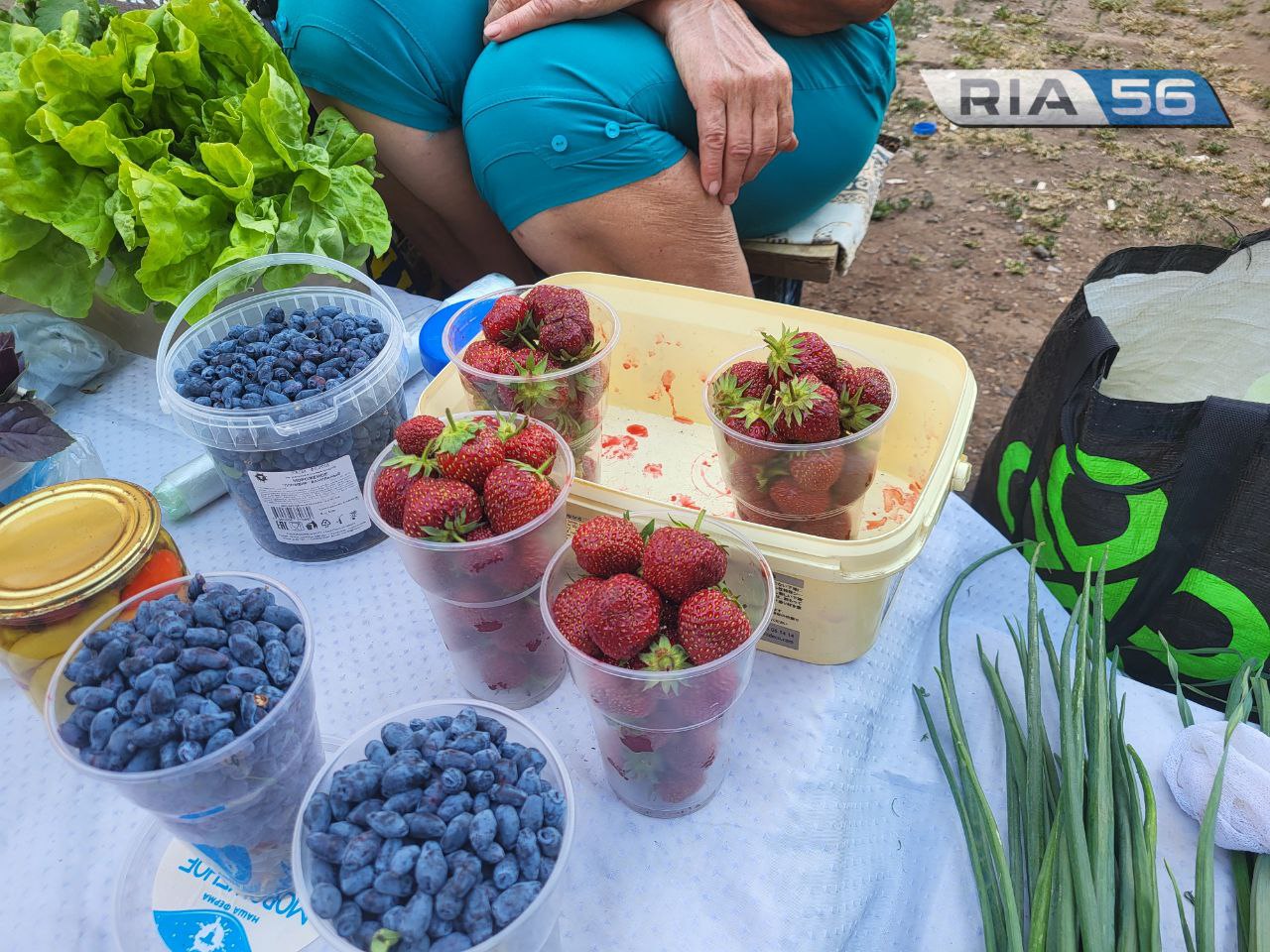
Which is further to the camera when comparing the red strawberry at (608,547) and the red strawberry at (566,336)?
the red strawberry at (566,336)

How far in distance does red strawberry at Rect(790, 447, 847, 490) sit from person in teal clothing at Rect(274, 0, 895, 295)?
0.70 m

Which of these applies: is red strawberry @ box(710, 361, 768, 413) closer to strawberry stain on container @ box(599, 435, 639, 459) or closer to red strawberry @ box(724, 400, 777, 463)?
red strawberry @ box(724, 400, 777, 463)

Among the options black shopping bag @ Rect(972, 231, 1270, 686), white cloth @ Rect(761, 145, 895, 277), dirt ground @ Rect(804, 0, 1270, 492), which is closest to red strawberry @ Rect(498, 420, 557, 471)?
black shopping bag @ Rect(972, 231, 1270, 686)

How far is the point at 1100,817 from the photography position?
2.61 feet

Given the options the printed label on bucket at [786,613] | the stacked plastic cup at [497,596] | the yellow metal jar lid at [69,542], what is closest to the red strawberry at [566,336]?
the stacked plastic cup at [497,596]

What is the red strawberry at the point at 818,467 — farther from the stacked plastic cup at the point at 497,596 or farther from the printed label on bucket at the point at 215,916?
the printed label on bucket at the point at 215,916

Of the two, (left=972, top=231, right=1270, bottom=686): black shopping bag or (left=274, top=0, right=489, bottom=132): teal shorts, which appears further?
(left=274, top=0, right=489, bottom=132): teal shorts

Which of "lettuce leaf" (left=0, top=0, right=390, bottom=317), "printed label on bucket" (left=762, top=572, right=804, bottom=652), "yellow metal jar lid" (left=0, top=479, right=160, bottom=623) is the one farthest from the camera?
"lettuce leaf" (left=0, top=0, right=390, bottom=317)

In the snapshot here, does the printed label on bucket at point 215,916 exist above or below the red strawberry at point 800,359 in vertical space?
below

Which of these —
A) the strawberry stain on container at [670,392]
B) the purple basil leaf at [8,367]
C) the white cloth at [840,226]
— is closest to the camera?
the purple basil leaf at [8,367]

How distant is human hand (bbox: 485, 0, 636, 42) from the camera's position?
4.84ft

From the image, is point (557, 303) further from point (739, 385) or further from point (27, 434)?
point (27, 434)

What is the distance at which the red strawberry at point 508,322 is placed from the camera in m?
1.06

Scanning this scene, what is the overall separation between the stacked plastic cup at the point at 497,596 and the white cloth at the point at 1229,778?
0.68 metres
